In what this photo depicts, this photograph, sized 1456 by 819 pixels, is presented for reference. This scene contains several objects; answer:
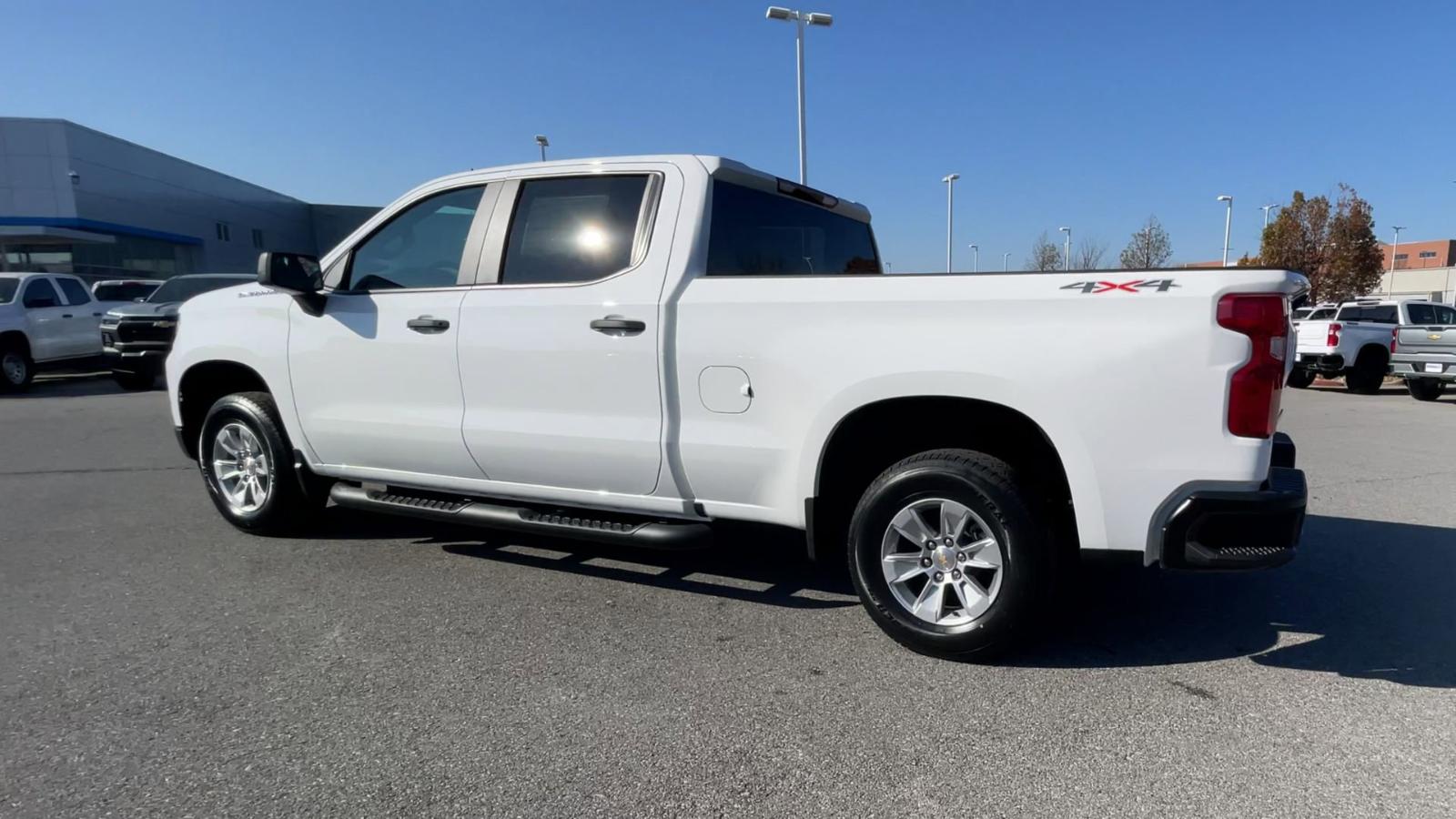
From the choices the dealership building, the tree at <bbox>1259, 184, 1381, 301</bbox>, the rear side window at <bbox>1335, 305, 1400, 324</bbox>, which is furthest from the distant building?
the dealership building

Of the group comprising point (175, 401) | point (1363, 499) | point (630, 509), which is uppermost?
point (175, 401)

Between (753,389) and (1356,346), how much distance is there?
16.5 m

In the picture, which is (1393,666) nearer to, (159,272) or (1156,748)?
(1156,748)

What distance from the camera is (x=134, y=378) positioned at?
44.9 ft

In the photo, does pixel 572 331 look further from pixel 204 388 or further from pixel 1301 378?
pixel 1301 378

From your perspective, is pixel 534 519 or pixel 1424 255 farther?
pixel 1424 255

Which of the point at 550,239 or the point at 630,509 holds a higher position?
the point at 550,239

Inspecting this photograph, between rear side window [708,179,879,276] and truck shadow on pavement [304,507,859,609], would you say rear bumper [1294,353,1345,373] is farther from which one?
truck shadow on pavement [304,507,859,609]

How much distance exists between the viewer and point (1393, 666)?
323cm

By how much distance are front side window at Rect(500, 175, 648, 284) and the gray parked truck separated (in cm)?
1542

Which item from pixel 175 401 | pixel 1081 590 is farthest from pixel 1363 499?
pixel 175 401

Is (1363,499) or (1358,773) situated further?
(1363,499)

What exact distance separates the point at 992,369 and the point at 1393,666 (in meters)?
1.99

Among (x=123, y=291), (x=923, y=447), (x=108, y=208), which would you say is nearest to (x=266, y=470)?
(x=923, y=447)
